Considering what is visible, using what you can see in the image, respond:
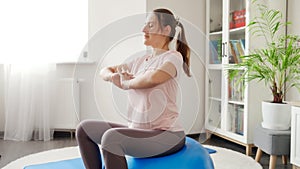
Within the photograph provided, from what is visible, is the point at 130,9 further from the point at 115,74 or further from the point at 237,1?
the point at 115,74

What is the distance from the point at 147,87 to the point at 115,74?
0.57 feet

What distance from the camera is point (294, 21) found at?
252 cm

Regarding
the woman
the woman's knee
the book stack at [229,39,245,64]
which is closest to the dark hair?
the woman

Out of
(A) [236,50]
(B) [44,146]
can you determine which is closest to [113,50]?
(A) [236,50]

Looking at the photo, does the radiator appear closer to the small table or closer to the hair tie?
the small table

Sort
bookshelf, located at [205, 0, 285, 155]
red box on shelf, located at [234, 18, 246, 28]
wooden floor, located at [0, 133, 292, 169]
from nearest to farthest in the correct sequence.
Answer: wooden floor, located at [0, 133, 292, 169] < bookshelf, located at [205, 0, 285, 155] < red box on shelf, located at [234, 18, 246, 28]

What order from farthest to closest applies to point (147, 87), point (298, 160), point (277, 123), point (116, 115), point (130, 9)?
point (130, 9)
point (277, 123)
point (298, 160)
point (116, 115)
point (147, 87)

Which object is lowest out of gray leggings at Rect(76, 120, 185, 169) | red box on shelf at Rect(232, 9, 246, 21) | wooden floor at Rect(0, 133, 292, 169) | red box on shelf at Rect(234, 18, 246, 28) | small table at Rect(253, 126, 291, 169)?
wooden floor at Rect(0, 133, 292, 169)

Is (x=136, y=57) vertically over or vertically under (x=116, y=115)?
over

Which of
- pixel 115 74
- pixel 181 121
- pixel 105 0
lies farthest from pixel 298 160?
pixel 105 0

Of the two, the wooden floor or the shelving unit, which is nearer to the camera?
the shelving unit

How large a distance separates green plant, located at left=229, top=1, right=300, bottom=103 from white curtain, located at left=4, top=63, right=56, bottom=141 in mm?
1756

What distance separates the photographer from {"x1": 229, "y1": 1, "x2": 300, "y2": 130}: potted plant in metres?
2.22

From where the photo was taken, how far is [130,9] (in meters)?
3.04
